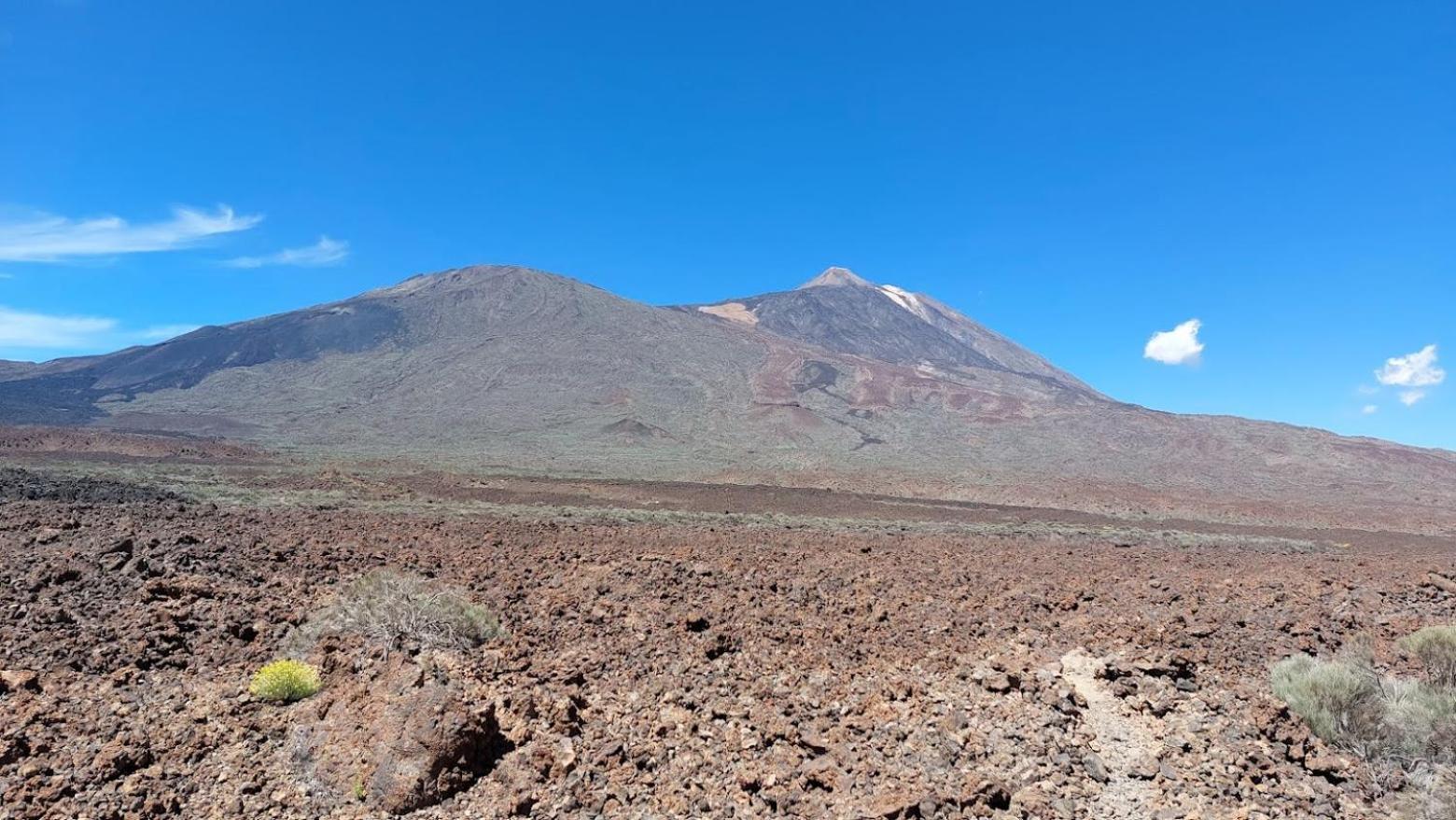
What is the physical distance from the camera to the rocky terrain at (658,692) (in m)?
4.20

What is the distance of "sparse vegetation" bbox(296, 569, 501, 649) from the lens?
6.02 m

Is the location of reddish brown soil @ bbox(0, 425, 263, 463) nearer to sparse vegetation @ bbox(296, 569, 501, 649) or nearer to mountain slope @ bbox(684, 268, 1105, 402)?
sparse vegetation @ bbox(296, 569, 501, 649)

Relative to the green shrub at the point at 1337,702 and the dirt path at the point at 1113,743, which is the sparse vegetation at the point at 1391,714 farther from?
the dirt path at the point at 1113,743

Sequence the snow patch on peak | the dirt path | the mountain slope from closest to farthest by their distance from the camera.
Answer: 1. the dirt path
2. the mountain slope
3. the snow patch on peak

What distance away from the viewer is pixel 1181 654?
621 centimetres

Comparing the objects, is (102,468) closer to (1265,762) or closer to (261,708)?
(261,708)

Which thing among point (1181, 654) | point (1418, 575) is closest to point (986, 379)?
point (1418, 575)

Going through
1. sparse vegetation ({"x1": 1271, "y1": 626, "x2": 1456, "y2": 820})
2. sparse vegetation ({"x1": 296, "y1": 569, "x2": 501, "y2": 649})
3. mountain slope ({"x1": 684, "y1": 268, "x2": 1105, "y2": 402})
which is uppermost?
mountain slope ({"x1": 684, "y1": 268, "x2": 1105, "y2": 402})

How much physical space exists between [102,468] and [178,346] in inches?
2486

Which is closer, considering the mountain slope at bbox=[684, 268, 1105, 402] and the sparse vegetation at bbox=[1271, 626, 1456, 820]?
the sparse vegetation at bbox=[1271, 626, 1456, 820]

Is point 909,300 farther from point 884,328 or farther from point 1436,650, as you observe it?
point 1436,650

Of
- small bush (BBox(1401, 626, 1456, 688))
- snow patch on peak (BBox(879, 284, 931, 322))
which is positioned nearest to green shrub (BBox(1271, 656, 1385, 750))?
small bush (BBox(1401, 626, 1456, 688))

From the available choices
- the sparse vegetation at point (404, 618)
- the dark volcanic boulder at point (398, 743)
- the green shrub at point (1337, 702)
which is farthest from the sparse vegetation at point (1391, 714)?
the sparse vegetation at point (404, 618)

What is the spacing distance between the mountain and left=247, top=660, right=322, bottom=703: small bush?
29.0 meters
